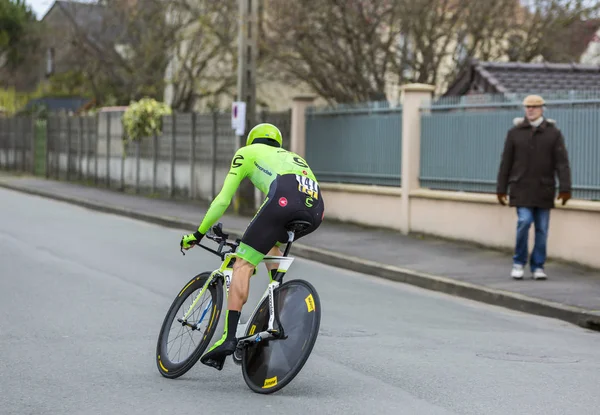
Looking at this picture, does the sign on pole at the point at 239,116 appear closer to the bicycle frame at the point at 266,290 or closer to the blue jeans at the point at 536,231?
the blue jeans at the point at 536,231

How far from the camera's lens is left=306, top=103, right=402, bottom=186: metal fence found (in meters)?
18.7

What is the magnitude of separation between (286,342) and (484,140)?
33.2 ft

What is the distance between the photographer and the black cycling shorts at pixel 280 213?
6836 mm

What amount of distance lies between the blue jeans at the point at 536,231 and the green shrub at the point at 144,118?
16.2 metres

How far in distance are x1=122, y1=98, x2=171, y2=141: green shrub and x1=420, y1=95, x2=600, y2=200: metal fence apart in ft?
37.3

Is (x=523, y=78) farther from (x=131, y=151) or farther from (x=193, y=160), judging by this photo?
(x=131, y=151)

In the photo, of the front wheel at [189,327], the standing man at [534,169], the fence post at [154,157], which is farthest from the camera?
the fence post at [154,157]

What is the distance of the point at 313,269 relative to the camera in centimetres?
1446

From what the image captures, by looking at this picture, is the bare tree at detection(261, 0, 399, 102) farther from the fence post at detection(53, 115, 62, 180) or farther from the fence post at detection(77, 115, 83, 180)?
the fence post at detection(53, 115, 62, 180)

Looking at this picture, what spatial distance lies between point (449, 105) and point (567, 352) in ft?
29.3

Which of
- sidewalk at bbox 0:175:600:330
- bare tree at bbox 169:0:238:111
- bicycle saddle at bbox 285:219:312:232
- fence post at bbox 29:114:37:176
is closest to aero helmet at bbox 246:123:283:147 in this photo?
bicycle saddle at bbox 285:219:312:232

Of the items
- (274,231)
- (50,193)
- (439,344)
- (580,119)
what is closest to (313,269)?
(580,119)

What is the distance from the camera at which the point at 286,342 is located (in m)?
6.81

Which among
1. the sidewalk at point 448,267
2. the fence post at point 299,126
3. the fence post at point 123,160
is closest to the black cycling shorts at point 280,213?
the sidewalk at point 448,267
